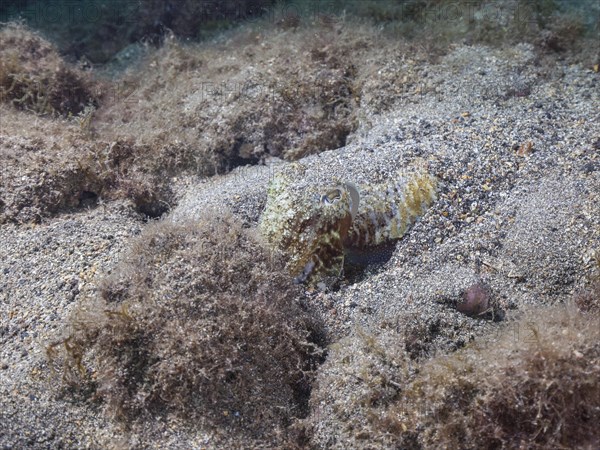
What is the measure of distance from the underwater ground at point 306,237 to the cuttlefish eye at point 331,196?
0.02m

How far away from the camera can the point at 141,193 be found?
4383mm

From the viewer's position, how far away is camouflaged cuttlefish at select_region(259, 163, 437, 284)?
3561 millimetres

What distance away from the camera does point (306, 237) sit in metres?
3.56

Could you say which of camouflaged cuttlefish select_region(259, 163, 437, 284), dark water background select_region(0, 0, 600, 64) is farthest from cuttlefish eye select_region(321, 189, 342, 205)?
dark water background select_region(0, 0, 600, 64)

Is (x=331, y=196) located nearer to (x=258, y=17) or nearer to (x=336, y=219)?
(x=336, y=219)

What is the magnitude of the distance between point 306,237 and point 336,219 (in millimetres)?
261

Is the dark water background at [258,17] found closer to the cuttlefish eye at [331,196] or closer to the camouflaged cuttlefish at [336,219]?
the camouflaged cuttlefish at [336,219]

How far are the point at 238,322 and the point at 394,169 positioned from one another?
1.74 m

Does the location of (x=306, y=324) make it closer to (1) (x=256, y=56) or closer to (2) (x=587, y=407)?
(2) (x=587, y=407)

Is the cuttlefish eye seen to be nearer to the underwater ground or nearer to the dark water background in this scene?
the underwater ground

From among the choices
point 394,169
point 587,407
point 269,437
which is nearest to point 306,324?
point 269,437

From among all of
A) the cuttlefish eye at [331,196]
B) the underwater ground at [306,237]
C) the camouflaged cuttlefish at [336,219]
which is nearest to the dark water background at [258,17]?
the underwater ground at [306,237]

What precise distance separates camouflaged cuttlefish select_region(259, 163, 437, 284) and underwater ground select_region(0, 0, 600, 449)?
0.09ft

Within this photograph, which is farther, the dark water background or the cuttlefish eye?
the dark water background
